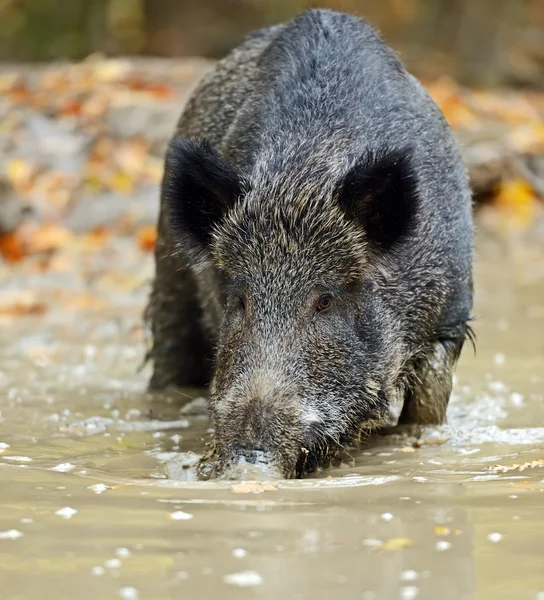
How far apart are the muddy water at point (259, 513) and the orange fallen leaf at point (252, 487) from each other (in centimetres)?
1

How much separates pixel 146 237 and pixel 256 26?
8887mm

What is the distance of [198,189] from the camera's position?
17.2 ft

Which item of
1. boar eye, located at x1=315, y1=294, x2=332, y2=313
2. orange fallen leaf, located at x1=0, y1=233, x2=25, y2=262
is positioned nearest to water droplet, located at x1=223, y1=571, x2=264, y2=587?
boar eye, located at x1=315, y1=294, x2=332, y2=313

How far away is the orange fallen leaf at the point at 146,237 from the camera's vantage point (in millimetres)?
11164

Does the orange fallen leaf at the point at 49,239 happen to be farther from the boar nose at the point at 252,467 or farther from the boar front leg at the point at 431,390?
the boar nose at the point at 252,467

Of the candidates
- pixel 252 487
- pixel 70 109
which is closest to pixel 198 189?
pixel 252 487

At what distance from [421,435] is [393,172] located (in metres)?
1.36

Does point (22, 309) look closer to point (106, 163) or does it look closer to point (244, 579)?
point (106, 163)

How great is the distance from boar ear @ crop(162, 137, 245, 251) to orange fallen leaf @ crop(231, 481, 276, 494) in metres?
1.49

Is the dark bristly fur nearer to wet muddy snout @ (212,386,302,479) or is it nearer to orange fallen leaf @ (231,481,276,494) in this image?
wet muddy snout @ (212,386,302,479)

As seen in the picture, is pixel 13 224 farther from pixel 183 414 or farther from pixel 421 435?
pixel 421 435

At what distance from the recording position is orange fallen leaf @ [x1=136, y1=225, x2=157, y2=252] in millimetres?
11164

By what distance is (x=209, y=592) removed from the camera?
300 centimetres

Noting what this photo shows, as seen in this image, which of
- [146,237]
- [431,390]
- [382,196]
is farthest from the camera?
[146,237]
